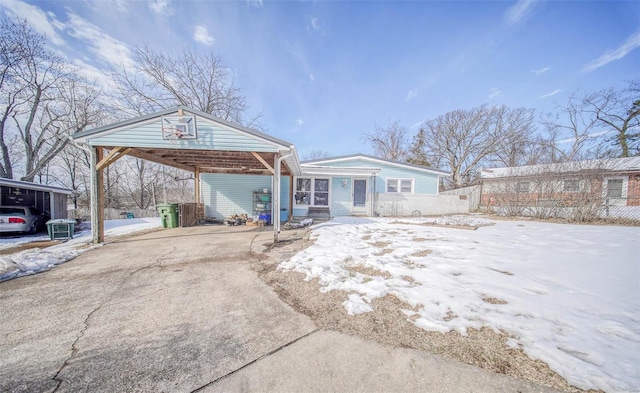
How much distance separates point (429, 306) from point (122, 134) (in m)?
8.31

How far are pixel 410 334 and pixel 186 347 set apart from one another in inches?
81.8

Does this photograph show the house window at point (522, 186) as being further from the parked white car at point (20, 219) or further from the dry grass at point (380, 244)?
the parked white car at point (20, 219)

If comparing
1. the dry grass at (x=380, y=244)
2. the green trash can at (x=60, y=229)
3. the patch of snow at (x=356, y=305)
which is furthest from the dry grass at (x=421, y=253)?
the green trash can at (x=60, y=229)

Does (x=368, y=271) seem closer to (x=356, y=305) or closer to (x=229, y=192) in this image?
(x=356, y=305)

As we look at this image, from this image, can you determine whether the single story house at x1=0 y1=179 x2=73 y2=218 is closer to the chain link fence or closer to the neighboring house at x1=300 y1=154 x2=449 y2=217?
the neighboring house at x1=300 y1=154 x2=449 y2=217

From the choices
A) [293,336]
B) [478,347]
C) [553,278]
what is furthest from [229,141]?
[553,278]

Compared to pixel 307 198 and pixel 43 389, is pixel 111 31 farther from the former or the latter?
pixel 43 389

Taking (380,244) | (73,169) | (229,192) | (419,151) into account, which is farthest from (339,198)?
(73,169)

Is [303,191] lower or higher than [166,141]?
lower

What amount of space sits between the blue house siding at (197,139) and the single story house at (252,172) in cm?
2

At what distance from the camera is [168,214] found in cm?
920

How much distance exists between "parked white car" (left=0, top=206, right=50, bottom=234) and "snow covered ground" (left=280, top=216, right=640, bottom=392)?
11.2 meters

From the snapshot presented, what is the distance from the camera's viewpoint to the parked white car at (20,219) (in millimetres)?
7848

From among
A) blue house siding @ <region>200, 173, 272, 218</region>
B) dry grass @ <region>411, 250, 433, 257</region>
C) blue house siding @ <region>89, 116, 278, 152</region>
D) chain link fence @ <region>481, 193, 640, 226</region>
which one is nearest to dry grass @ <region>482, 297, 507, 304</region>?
dry grass @ <region>411, 250, 433, 257</region>
